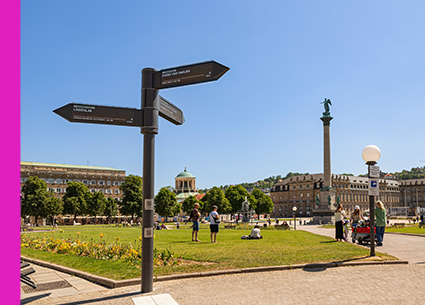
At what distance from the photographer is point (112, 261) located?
10.3 meters

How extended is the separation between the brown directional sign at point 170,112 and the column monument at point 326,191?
5560 centimetres

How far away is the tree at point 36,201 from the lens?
64500 mm

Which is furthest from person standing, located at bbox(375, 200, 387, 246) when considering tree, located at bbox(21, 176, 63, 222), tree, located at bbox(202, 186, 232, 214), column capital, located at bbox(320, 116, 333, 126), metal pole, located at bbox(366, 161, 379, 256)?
tree, located at bbox(202, 186, 232, 214)

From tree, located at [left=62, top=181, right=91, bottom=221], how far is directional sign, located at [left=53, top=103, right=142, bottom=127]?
70.4 metres

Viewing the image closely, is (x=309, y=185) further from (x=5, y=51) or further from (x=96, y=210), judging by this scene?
(x=5, y=51)

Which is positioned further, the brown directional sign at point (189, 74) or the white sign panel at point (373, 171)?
the white sign panel at point (373, 171)

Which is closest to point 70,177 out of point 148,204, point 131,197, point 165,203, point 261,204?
point 165,203

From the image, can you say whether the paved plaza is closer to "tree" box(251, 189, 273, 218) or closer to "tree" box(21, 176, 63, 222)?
"tree" box(21, 176, 63, 222)

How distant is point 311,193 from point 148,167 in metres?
143

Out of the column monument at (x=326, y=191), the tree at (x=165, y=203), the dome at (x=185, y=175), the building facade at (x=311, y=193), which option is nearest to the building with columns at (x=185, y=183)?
the dome at (x=185, y=175)

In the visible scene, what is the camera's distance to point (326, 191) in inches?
2411

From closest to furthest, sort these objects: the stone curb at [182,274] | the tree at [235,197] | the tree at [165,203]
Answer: the stone curb at [182,274], the tree at [165,203], the tree at [235,197]

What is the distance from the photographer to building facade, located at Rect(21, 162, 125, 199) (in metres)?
94.9

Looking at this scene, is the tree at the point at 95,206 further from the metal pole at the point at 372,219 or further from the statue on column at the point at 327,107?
the metal pole at the point at 372,219
